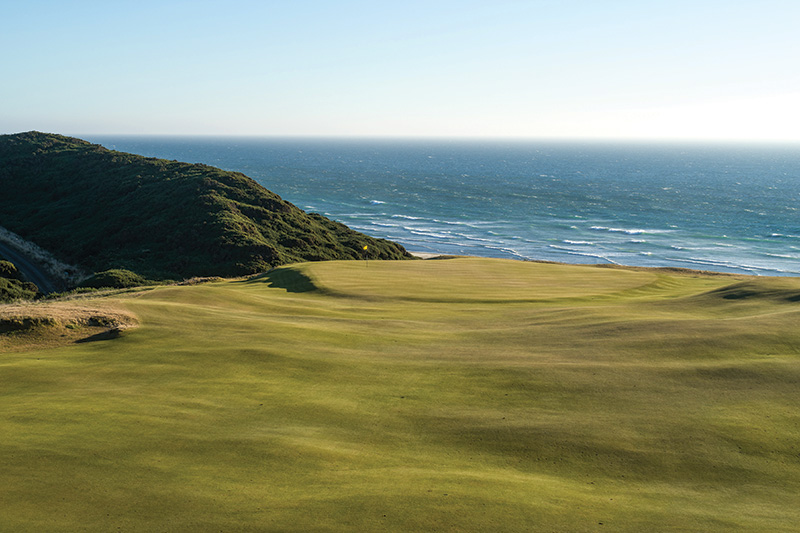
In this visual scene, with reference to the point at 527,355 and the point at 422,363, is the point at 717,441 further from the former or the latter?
the point at 422,363

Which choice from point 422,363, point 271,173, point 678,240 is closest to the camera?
point 422,363

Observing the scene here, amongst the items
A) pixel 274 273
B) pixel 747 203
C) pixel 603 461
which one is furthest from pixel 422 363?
pixel 747 203

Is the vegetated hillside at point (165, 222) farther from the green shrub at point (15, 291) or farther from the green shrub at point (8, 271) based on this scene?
the green shrub at point (15, 291)

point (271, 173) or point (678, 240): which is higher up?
point (271, 173)

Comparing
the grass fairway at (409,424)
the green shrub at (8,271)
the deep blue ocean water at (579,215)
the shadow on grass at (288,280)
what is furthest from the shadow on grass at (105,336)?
the deep blue ocean water at (579,215)

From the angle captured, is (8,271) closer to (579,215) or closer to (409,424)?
(409,424)

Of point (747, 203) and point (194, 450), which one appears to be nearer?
point (194, 450)

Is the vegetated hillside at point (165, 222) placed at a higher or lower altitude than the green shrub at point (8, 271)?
higher
